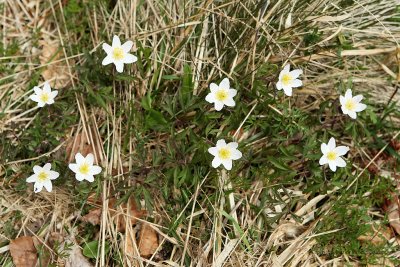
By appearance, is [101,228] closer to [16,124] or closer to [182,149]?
[182,149]

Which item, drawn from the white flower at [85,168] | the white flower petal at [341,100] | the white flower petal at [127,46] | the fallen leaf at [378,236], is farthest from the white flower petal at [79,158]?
the fallen leaf at [378,236]

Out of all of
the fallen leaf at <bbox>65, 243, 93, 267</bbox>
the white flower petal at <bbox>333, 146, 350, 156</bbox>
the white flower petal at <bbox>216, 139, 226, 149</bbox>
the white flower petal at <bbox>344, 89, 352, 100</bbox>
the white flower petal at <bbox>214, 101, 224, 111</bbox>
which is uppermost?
the white flower petal at <bbox>344, 89, 352, 100</bbox>

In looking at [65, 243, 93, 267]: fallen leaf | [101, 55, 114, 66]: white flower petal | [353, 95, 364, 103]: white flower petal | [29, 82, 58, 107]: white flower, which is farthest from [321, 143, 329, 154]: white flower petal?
[29, 82, 58, 107]: white flower

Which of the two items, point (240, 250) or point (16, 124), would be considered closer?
point (240, 250)

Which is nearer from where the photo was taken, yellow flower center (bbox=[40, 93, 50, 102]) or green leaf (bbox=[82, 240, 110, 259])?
green leaf (bbox=[82, 240, 110, 259])

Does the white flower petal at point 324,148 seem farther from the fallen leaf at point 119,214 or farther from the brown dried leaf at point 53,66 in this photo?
the brown dried leaf at point 53,66

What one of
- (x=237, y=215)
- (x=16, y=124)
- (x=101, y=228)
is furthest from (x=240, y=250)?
(x=16, y=124)

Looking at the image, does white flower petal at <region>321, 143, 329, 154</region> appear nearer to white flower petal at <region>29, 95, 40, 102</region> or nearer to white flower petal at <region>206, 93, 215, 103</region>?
white flower petal at <region>206, 93, 215, 103</region>
